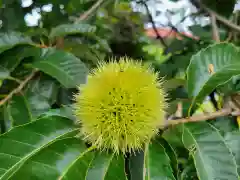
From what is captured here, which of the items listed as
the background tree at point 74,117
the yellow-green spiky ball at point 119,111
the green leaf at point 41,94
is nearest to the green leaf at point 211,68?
the background tree at point 74,117

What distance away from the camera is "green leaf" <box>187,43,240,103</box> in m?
0.80

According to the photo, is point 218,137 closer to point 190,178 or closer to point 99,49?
point 190,178

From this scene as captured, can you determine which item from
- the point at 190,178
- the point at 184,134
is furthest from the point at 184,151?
the point at 184,134

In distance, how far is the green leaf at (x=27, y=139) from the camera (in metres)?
0.64

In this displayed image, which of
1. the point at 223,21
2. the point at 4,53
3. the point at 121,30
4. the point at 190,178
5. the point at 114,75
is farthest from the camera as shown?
the point at 121,30

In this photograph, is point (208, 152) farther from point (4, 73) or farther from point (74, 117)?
point (4, 73)

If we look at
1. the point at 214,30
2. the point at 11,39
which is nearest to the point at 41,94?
the point at 11,39

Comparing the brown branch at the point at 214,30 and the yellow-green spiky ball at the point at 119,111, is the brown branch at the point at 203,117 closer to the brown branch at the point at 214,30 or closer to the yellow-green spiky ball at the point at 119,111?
the yellow-green spiky ball at the point at 119,111

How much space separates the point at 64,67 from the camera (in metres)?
0.94

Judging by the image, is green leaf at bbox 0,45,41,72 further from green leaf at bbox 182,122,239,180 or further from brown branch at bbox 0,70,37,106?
green leaf at bbox 182,122,239,180

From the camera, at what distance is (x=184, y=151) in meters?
0.89

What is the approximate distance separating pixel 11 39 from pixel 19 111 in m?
0.20

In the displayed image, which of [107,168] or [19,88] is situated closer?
[107,168]

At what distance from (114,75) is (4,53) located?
0.45 metres
